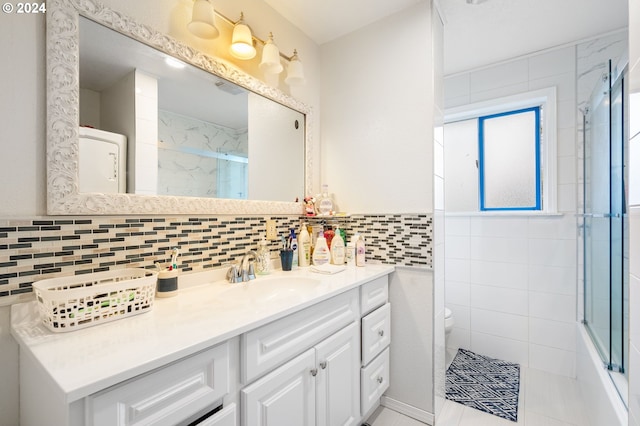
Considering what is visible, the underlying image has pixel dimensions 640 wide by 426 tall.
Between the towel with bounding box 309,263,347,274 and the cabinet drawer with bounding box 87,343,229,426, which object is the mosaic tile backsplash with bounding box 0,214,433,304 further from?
the cabinet drawer with bounding box 87,343,229,426

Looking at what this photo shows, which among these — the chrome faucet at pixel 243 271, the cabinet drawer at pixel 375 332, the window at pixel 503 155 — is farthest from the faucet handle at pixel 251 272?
the window at pixel 503 155

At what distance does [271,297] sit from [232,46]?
1247 millimetres

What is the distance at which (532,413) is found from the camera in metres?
1.68

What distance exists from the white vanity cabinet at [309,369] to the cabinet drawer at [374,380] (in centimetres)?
6

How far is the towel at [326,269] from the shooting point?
1568 mm

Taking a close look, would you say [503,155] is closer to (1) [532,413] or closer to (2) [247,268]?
(1) [532,413]

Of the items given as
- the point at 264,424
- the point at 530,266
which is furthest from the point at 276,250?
the point at 530,266

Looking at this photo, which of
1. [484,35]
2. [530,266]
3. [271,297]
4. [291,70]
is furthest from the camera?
[530,266]

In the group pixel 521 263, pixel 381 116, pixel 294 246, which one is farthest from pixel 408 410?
pixel 381 116

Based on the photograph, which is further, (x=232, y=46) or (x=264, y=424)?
(x=232, y=46)

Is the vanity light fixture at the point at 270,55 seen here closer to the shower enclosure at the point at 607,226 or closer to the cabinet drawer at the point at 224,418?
the cabinet drawer at the point at 224,418

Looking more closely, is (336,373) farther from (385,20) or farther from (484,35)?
(484,35)

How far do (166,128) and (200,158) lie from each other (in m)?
0.19

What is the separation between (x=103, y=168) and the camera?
3.35 feet
